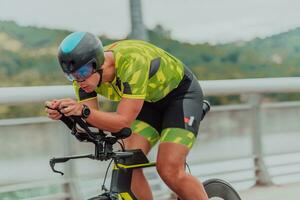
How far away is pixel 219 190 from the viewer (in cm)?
449

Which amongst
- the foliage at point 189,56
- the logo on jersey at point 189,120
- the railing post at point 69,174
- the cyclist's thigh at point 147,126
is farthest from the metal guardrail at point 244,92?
the logo on jersey at point 189,120

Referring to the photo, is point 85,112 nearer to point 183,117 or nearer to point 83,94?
point 83,94

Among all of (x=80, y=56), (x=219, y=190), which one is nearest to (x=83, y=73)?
(x=80, y=56)

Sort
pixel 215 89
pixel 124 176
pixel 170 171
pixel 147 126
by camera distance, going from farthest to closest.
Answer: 1. pixel 215 89
2. pixel 147 126
3. pixel 170 171
4. pixel 124 176

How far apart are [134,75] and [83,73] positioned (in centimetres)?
30

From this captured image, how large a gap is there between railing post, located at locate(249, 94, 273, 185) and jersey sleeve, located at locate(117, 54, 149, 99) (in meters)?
4.10

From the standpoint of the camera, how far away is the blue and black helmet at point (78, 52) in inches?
127

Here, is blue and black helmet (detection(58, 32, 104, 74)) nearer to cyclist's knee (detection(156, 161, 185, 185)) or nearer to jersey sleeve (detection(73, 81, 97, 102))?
jersey sleeve (detection(73, 81, 97, 102))

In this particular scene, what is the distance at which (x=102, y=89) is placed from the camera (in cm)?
368

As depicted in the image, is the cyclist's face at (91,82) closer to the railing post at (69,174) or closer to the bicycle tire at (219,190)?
the bicycle tire at (219,190)

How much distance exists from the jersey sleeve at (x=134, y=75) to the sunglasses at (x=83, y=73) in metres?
0.20

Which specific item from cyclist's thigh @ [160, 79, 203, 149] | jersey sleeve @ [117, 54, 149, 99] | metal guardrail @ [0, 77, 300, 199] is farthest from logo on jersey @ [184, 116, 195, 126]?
metal guardrail @ [0, 77, 300, 199]

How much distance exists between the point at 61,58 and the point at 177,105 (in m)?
0.95

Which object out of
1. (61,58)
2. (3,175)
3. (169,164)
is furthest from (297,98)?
(61,58)
